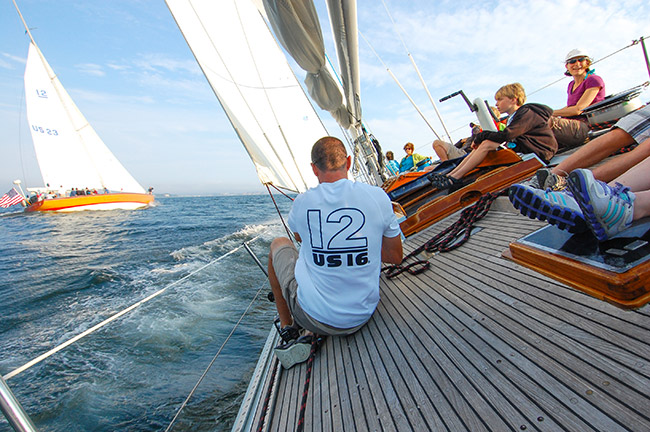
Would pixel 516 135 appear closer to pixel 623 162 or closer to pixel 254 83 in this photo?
pixel 623 162

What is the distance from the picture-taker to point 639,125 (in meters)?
1.41

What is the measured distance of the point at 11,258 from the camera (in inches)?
412

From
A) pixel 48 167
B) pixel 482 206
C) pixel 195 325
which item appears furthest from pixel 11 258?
pixel 48 167

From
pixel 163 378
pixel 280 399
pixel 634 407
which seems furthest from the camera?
Answer: pixel 163 378

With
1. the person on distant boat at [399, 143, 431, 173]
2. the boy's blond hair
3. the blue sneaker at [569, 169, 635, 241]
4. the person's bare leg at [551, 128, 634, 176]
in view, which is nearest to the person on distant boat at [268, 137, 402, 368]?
the blue sneaker at [569, 169, 635, 241]

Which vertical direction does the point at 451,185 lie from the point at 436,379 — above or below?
above

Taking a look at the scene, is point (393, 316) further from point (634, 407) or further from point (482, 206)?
point (482, 206)

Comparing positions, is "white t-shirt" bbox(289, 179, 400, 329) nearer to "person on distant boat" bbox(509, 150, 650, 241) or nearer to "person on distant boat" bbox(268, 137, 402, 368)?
"person on distant boat" bbox(268, 137, 402, 368)

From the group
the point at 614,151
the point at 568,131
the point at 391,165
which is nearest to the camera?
the point at 614,151

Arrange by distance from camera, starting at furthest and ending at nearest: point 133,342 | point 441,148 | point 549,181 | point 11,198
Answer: point 11,198 < point 441,148 < point 133,342 < point 549,181

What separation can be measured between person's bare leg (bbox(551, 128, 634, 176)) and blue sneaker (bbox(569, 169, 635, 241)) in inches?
30.4

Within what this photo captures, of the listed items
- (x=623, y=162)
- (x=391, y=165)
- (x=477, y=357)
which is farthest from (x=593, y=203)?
(x=391, y=165)

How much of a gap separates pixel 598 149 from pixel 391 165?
615 centimetres

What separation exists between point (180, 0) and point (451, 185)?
338cm
